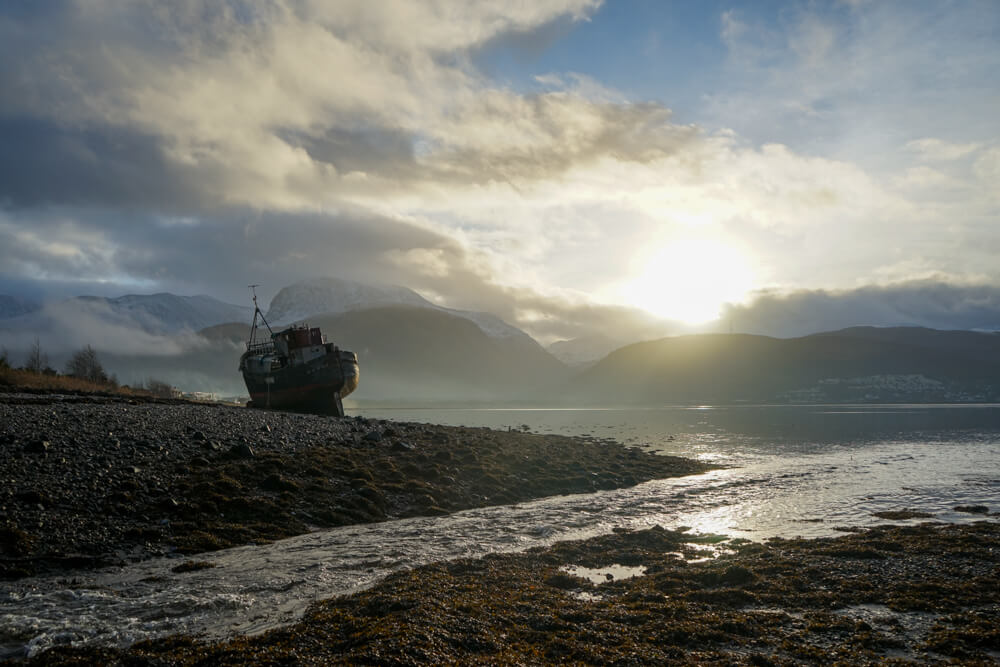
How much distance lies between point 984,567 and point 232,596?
19019 millimetres

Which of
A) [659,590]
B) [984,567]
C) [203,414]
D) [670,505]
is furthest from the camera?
[203,414]

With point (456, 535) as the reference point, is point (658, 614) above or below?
above

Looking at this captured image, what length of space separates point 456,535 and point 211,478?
1000 cm

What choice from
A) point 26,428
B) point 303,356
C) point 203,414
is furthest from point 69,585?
point 303,356

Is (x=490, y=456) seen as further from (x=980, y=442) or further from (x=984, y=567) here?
(x=980, y=442)

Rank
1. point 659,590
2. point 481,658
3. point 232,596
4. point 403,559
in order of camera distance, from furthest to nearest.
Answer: point 403,559, point 659,590, point 232,596, point 481,658

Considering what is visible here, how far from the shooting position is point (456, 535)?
20141mm

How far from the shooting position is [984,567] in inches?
597

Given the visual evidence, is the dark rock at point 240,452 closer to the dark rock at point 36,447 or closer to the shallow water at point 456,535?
the dark rock at point 36,447

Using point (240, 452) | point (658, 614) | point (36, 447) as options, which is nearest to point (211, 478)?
point (240, 452)

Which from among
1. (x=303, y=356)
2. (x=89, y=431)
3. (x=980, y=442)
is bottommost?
(x=980, y=442)

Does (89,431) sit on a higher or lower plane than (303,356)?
lower

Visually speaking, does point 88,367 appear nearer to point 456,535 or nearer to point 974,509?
point 456,535

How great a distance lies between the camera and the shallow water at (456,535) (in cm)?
1168
